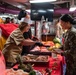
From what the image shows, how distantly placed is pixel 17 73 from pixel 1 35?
2.94 m

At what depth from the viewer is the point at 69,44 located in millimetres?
3500

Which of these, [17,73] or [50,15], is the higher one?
[50,15]

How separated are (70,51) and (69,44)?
5.0 inches

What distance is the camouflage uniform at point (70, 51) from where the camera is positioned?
3449 mm

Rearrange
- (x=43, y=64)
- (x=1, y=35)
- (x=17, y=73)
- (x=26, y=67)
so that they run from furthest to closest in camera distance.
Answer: (x=1, y=35) → (x=43, y=64) → (x=26, y=67) → (x=17, y=73)

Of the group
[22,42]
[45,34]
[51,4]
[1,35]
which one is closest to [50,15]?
[51,4]

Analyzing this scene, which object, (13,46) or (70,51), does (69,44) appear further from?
(13,46)

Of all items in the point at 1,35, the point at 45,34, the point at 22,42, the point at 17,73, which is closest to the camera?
the point at 17,73

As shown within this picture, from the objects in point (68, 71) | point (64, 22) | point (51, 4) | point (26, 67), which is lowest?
point (68, 71)

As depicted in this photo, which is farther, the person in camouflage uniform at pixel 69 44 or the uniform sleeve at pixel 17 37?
the uniform sleeve at pixel 17 37

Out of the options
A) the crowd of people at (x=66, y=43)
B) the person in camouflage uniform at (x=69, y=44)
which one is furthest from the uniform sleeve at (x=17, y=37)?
the person in camouflage uniform at (x=69, y=44)

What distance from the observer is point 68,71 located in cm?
367

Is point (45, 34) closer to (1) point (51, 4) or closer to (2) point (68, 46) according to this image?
(1) point (51, 4)

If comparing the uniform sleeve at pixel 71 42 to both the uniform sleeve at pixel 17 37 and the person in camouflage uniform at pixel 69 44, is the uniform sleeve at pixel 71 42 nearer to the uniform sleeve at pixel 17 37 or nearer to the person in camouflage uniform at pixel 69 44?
the person in camouflage uniform at pixel 69 44
